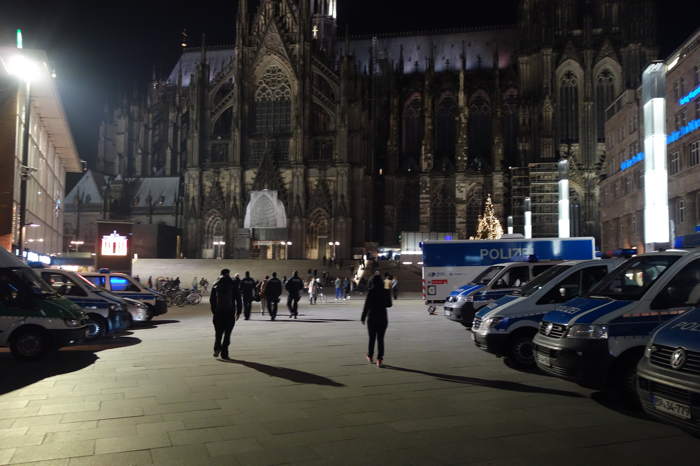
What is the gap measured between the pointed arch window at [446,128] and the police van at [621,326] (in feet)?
176

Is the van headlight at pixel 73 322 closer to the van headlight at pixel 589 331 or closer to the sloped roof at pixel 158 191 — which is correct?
the van headlight at pixel 589 331

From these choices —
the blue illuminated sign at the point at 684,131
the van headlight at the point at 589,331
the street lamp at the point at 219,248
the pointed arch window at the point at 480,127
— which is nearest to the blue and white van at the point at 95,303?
the van headlight at the point at 589,331

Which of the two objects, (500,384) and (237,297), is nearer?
(500,384)

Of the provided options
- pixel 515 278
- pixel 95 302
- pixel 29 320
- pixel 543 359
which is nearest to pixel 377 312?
pixel 543 359

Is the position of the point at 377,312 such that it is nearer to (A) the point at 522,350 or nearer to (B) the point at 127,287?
(A) the point at 522,350

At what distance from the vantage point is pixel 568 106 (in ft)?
178

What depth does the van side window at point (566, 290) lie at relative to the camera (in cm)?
946

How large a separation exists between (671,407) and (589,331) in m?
2.14

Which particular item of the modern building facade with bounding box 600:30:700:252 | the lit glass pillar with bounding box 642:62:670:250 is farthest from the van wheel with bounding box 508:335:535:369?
the modern building facade with bounding box 600:30:700:252

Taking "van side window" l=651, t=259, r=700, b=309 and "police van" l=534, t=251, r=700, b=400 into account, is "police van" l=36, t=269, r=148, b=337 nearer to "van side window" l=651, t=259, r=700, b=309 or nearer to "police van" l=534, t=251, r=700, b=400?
"police van" l=534, t=251, r=700, b=400

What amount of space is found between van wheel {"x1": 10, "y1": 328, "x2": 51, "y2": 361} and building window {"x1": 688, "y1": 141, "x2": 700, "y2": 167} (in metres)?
29.2

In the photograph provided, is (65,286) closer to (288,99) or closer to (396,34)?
(288,99)

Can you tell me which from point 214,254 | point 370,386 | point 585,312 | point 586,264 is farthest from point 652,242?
point 214,254

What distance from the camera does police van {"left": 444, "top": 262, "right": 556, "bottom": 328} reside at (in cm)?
1369
